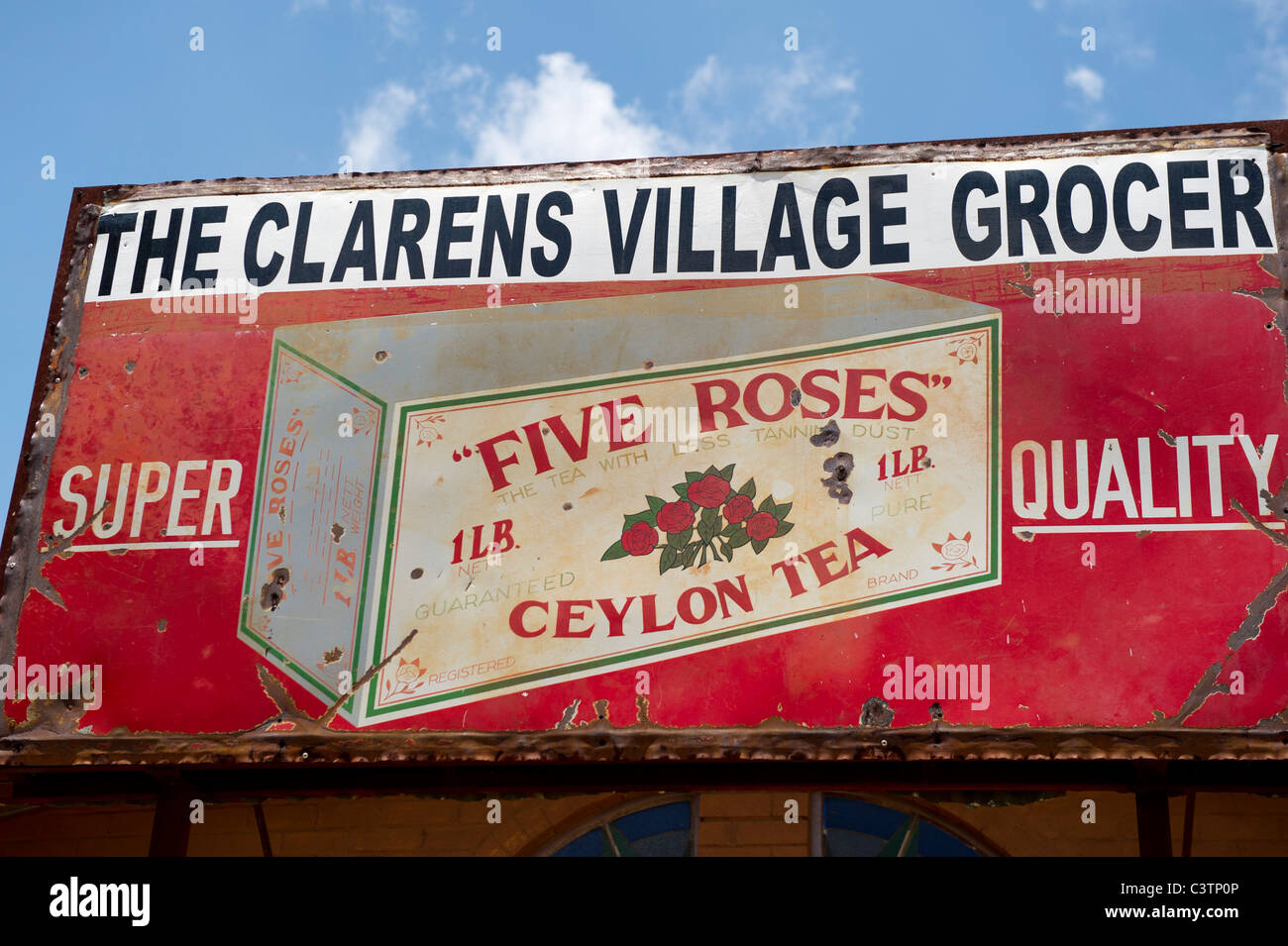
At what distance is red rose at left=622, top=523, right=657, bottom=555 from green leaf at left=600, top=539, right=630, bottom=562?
0.02 meters

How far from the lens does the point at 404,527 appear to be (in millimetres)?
6898

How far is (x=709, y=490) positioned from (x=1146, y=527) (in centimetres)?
193

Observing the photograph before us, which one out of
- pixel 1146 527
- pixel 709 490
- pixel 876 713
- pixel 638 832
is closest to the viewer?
pixel 876 713

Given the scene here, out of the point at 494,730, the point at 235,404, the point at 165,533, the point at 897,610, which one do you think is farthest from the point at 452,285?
the point at 897,610

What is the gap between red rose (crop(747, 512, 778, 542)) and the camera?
666cm

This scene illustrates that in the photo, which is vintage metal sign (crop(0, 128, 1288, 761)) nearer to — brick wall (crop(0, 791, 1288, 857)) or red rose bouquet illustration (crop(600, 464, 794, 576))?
red rose bouquet illustration (crop(600, 464, 794, 576))

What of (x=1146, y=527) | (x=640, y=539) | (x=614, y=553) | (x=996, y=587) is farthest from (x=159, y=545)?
(x=1146, y=527)

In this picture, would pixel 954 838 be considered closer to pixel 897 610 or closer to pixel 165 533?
pixel 897 610

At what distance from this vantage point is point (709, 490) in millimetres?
6773

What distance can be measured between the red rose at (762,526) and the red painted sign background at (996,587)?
1.58 ft

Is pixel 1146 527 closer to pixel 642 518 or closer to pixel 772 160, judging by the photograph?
pixel 642 518

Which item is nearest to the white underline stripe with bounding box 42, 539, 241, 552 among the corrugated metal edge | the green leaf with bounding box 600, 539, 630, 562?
the green leaf with bounding box 600, 539, 630, 562
